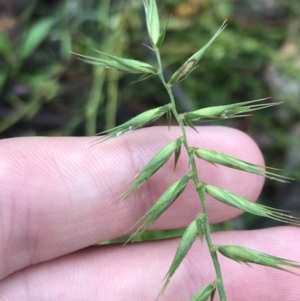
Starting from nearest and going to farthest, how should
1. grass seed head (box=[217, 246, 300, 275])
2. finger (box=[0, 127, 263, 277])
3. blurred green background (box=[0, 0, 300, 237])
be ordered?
grass seed head (box=[217, 246, 300, 275]) < finger (box=[0, 127, 263, 277]) < blurred green background (box=[0, 0, 300, 237])

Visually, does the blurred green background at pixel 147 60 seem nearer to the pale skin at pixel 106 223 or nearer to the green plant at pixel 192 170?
the pale skin at pixel 106 223

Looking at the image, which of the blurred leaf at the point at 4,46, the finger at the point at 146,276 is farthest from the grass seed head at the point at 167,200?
the blurred leaf at the point at 4,46

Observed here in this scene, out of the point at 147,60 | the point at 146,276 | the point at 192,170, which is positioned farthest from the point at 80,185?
the point at 147,60

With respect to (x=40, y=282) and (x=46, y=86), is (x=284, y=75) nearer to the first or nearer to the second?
(x=46, y=86)

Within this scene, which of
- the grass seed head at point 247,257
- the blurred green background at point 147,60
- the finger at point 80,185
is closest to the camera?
the grass seed head at point 247,257

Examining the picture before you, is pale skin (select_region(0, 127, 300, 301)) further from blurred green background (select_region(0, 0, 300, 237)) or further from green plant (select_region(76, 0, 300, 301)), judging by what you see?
blurred green background (select_region(0, 0, 300, 237))

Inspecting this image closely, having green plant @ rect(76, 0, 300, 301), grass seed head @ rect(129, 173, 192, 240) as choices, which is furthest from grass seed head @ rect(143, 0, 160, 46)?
grass seed head @ rect(129, 173, 192, 240)
